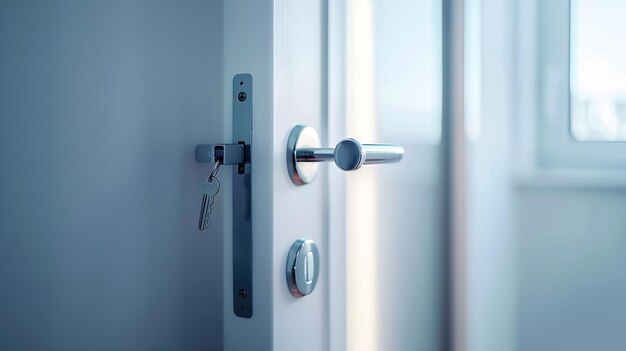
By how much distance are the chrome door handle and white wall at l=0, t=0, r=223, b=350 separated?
0.31 feet

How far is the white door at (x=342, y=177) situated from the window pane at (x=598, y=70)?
0.28 meters

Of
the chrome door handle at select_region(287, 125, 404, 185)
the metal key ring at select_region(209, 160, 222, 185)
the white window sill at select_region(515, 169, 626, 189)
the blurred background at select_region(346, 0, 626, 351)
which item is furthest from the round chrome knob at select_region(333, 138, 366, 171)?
the white window sill at select_region(515, 169, 626, 189)

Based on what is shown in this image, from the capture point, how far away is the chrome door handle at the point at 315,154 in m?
0.38

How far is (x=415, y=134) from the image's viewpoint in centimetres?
77

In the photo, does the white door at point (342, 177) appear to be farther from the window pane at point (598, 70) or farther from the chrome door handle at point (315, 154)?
the window pane at point (598, 70)

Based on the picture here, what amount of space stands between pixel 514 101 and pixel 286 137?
2.20ft

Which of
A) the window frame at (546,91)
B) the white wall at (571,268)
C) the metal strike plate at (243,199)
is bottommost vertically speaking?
the white wall at (571,268)

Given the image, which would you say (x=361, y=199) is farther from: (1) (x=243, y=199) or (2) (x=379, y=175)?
A: (1) (x=243, y=199)

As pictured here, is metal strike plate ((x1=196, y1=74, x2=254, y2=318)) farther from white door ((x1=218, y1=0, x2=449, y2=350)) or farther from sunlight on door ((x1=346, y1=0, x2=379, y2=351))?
sunlight on door ((x1=346, y1=0, x2=379, y2=351))

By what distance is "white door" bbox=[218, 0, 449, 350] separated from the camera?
38 centimetres

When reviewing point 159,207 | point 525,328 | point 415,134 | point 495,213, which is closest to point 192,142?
point 159,207

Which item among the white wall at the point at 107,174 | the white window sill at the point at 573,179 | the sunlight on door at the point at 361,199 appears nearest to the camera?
the white wall at the point at 107,174

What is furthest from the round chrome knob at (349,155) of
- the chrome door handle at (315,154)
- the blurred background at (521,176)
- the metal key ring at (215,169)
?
the blurred background at (521,176)

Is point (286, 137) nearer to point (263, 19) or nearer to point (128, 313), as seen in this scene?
point (263, 19)
